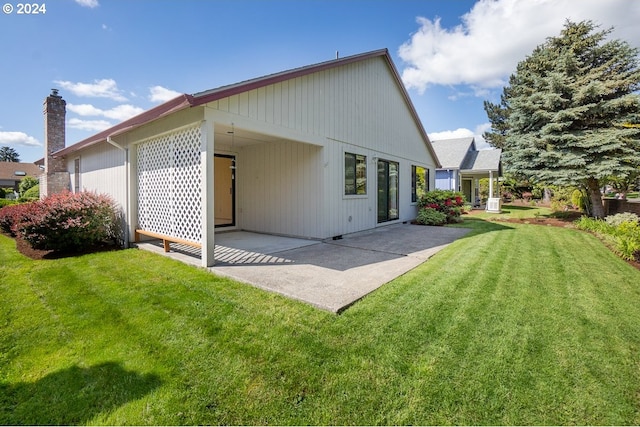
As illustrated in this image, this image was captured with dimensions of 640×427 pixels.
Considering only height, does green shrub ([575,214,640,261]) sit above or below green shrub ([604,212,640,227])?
below

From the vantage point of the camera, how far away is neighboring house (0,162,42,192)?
3425 centimetres

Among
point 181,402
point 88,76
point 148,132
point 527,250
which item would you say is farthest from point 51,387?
point 88,76

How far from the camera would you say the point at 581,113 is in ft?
37.7

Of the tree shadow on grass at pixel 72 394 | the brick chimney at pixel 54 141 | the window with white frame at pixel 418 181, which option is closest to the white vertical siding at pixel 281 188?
the tree shadow on grass at pixel 72 394

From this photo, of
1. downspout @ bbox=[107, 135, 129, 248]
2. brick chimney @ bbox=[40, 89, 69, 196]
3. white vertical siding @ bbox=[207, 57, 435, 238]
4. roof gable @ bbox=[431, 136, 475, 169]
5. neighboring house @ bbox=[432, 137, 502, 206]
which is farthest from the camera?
roof gable @ bbox=[431, 136, 475, 169]

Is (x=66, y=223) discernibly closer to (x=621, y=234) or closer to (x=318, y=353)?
(x=318, y=353)

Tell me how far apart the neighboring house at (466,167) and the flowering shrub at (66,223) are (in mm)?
17705

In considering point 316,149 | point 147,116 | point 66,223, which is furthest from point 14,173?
point 316,149

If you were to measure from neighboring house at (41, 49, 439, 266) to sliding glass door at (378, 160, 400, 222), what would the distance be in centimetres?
4

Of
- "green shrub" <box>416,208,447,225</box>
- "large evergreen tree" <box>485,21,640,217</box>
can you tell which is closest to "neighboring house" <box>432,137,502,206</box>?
"large evergreen tree" <box>485,21,640,217</box>

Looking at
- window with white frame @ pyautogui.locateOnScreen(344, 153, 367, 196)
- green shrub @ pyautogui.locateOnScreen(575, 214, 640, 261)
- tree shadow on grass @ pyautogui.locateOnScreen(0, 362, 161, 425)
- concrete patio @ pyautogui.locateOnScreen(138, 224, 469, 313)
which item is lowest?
tree shadow on grass @ pyautogui.locateOnScreen(0, 362, 161, 425)

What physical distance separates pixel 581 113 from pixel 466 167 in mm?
8898

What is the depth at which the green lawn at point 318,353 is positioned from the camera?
1.95m

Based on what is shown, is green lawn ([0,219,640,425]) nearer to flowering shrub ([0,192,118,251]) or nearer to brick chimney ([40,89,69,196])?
flowering shrub ([0,192,118,251])
